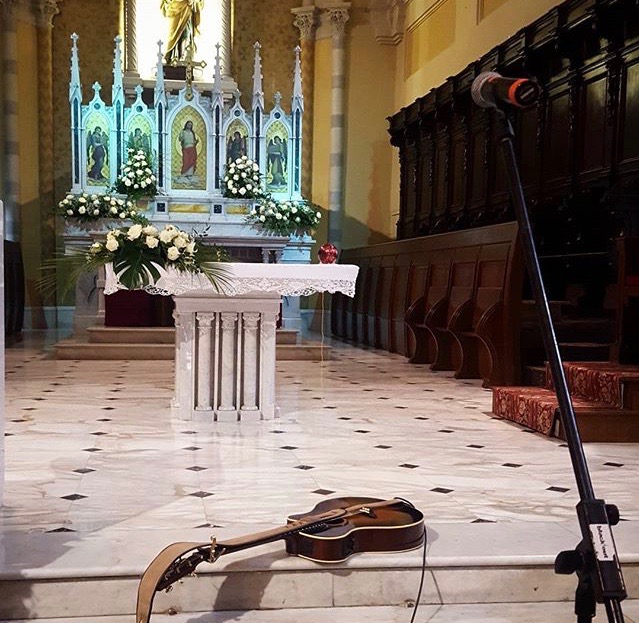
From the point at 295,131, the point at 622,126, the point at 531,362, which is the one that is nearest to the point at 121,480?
the point at 531,362

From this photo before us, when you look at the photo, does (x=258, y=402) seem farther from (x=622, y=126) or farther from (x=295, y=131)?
(x=295, y=131)

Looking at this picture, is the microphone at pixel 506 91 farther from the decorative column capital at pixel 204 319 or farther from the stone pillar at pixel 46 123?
the stone pillar at pixel 46 123

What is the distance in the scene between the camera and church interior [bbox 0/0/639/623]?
9.21 ft

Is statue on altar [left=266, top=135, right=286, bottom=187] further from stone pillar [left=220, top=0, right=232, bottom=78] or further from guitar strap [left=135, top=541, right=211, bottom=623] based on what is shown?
guitar strap [left=135, top=541, right=211, bottom=623]

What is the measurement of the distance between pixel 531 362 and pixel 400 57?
8.64 m

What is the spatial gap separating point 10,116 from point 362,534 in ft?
39.8

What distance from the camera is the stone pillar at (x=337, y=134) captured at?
14.0 meters

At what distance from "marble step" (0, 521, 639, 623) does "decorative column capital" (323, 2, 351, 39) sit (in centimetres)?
1232

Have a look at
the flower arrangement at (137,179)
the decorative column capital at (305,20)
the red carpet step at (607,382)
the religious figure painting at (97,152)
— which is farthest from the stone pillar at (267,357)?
the decorative column capital at (305,20)

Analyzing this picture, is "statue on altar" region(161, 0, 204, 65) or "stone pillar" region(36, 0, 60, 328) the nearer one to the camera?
"statue on altar" region(161, 0, 204, 65)

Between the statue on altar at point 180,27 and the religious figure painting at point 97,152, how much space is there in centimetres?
189

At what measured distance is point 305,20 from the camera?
14.0 metres

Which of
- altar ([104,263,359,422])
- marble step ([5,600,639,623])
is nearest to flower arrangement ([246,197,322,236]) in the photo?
altar ([104,263,359,422])

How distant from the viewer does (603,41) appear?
7.42m
